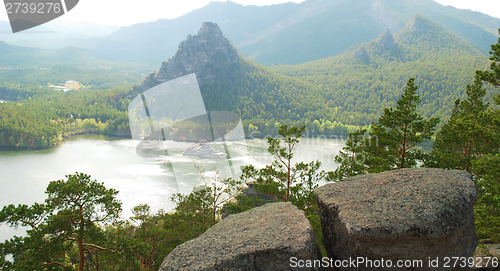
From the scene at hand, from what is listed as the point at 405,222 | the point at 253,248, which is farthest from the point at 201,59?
the point at 405,222

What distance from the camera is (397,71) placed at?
114562mm

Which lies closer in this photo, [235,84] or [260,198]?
[260,198]

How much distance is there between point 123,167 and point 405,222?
47175 mm

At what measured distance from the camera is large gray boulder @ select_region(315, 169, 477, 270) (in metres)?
5.67

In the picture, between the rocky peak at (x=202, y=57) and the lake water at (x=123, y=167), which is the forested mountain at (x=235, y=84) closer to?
the rocky peak at (x=202, y=57)

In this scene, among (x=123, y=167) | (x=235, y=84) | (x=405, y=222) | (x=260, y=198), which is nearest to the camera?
(x=405, y=222)

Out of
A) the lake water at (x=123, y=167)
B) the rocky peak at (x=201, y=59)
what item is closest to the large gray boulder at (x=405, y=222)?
the lake water at (x=123, y=167)

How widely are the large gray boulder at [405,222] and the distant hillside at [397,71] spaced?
3035 inches

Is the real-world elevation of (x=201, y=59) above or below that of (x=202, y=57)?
below

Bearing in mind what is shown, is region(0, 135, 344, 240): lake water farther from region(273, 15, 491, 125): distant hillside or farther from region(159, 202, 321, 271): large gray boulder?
region(273, 15, 491, 125): distant hillside

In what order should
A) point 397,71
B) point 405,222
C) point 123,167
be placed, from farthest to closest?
point 397,71 < point 123,167 < point 405,222

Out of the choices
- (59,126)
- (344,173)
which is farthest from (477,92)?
(59,126)

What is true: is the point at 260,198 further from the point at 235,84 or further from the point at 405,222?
the point at 235,84

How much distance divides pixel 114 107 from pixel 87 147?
38.7 meters
